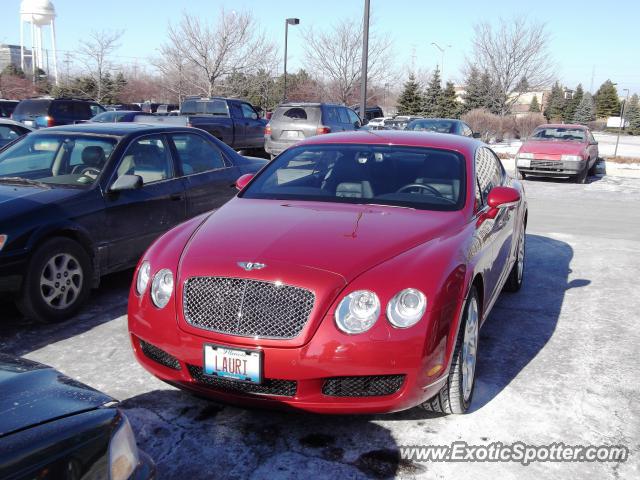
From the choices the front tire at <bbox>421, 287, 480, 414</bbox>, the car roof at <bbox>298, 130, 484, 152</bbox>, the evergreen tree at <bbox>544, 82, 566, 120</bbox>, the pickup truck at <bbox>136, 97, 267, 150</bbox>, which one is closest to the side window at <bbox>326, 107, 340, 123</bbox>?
the pickup truck at <bbox>136, 97, 267, 150</bbox>

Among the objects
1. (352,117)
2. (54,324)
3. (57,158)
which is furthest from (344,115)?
(54,324)

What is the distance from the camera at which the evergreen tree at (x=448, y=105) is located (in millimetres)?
49062

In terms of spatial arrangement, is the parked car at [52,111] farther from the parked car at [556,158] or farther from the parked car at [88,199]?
the parked car at [88,199]

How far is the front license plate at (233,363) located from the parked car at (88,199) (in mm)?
2209

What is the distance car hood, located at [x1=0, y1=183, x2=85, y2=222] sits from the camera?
15.1ft

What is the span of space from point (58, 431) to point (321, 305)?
138 centimetres

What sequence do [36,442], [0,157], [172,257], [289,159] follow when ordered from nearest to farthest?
[36,442] < [172,257] < [289,159] < [0,157]

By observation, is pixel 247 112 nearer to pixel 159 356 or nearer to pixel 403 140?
pixel 403 140

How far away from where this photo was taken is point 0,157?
5.84 metres

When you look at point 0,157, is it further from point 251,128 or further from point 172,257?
point 251,128

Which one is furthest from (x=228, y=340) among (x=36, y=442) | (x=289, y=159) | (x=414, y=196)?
(x=289, y=159)

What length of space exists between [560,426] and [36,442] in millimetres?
2733

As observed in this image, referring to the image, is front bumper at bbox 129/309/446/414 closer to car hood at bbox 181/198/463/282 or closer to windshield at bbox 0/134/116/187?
car hood at bbox 181/198/463/282

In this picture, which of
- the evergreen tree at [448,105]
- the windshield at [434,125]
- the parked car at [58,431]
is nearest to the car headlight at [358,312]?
the parked car at [58,431]
